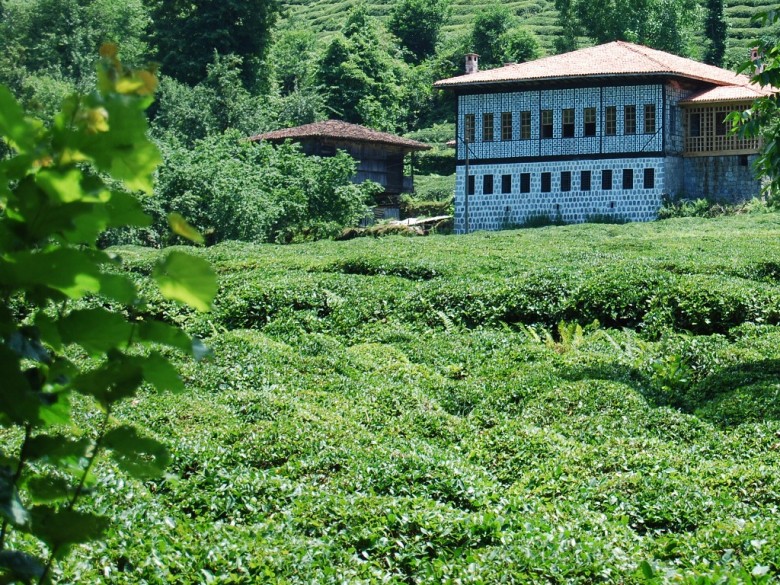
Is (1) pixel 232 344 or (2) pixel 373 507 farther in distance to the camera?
(1) pixel 232 344

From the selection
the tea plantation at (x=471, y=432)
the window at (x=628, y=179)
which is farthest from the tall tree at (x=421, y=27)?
the tea plantation at (x=471, y=432)

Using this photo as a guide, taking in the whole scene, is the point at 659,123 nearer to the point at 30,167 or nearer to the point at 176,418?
the point at 176,418

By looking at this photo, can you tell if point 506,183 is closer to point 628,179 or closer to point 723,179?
point 628,179

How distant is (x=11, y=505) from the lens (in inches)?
70.8

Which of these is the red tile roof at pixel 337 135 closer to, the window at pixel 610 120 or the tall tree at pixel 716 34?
the window at pixel 610 120

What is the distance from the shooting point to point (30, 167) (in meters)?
1.76

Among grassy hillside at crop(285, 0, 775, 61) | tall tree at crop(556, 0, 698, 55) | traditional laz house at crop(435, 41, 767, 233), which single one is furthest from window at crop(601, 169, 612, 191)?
grassy hillside at crop(285, 0, 775, 61)

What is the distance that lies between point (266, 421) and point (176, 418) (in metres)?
0.79

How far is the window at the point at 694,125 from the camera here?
43.6m

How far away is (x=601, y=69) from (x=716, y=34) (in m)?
27.2

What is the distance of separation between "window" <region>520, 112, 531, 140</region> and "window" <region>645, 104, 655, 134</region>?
14.6 ft

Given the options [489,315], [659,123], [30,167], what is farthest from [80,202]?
[659,123]

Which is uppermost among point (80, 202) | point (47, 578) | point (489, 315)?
point (80, 202)

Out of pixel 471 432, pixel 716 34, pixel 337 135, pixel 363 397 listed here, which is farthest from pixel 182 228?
pixel 716 34
